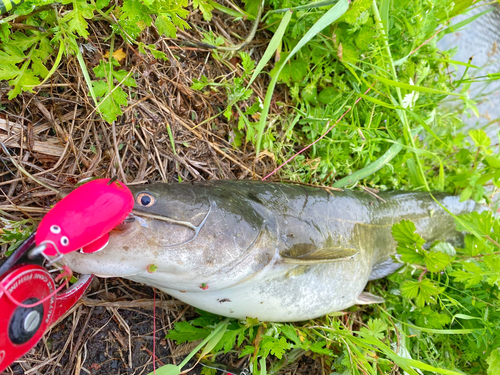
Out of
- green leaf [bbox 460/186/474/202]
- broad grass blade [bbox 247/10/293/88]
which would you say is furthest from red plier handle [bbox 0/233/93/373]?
green leaf [bbox 460/186/474/202]

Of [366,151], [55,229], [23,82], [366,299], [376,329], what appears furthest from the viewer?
[366,151]

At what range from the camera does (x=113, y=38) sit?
2.28 meters

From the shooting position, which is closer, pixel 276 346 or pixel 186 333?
pixel 276 346

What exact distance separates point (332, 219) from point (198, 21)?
1869 mm

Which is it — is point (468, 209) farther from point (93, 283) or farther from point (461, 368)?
point (93, 283)

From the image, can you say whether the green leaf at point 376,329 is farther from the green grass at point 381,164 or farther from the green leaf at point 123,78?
the green leaf at point 123,78

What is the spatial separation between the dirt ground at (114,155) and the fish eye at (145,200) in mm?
534

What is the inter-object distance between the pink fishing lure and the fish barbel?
5.4 inches

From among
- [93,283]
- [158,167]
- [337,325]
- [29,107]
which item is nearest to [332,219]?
[337,325]

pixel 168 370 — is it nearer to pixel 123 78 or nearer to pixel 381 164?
pixel 123 78

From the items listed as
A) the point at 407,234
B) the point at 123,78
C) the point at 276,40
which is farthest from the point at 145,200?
the point at 407,234

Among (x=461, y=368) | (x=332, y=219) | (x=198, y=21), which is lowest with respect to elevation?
(x=461, y=368)

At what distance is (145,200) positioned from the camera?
176cm

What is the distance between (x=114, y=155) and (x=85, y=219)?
3.29ft
